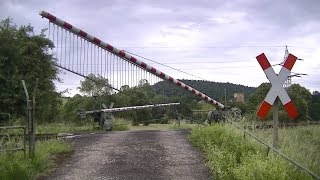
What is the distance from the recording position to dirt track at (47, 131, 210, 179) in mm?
10789

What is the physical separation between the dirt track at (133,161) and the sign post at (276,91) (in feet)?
7.26

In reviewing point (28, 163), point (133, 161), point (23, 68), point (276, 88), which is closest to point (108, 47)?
point (23, 68)

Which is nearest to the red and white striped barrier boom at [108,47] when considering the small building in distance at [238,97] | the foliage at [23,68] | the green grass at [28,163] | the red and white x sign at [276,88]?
the foliage at [23,68]

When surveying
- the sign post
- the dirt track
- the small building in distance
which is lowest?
the dirt track

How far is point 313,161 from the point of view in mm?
9586

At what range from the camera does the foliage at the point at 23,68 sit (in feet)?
80.9

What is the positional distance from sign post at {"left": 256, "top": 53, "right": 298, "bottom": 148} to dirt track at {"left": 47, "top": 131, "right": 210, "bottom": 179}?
2.21m

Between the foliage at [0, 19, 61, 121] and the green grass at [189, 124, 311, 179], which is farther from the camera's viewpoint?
the foliage at [0, 19, 61, 121]

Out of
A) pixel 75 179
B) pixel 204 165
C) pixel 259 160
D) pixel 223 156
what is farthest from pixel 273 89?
pixel 75 179

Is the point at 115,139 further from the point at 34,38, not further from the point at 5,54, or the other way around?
the point at 34,38

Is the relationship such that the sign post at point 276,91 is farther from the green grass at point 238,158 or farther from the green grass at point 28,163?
the green grass at point 28,163

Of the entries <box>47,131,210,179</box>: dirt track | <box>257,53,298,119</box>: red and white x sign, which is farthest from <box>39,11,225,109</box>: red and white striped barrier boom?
<box>257,53,298,119</box>: red and white x sign

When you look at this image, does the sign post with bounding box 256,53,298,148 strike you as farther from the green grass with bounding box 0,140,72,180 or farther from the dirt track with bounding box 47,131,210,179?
the green grass with bounding box 0,140,72,180

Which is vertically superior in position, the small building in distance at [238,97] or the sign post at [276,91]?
the small building in distance at [238,97]
